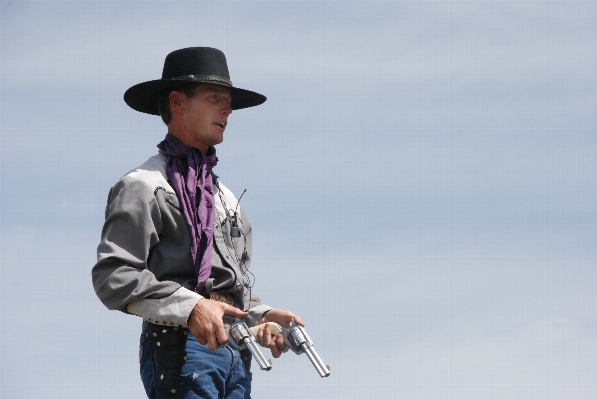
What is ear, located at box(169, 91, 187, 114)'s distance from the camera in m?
7.29

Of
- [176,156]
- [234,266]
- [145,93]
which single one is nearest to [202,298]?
[234,266]

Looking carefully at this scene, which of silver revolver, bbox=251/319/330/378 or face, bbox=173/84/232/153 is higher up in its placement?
face, bbox=173/84/232/153

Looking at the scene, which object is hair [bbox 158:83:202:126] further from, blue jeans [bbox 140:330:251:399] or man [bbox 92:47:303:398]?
blue jeans [bbox 140:330:251:399]

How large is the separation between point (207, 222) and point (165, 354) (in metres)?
0.94

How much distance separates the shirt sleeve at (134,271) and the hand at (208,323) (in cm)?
5

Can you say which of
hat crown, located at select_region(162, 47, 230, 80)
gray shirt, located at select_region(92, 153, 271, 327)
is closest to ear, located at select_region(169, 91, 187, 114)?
hat crown, located at select_region(162, 47, 230, 80)

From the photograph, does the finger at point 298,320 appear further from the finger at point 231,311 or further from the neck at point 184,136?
the neck at point 184,136

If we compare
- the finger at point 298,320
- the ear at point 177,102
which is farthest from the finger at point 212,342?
the ear at point 177,102

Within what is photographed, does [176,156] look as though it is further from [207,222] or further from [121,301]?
[121,301]

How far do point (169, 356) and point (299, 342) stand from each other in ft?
2.74

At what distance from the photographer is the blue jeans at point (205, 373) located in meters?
6.44

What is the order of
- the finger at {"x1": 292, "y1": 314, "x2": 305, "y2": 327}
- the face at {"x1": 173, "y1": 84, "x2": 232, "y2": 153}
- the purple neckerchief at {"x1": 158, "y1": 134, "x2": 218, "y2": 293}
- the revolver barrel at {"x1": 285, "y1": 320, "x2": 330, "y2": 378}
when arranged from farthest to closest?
the face at {"x1": 173, "y1": 84, "x2": 232, "y2": 153}
the finger at {"x1": 292, "y1": 314, "x2": 305, "y2": 327}
the purple neckerchief at {"x1": 158, "y1": 134, "x2": 218, "y2": 293}
the revolver barrel at {"x1": 285, "y1": 320, "x2": 330, "y2": 378}

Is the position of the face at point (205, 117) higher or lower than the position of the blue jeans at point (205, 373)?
higher

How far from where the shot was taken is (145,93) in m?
7.44
